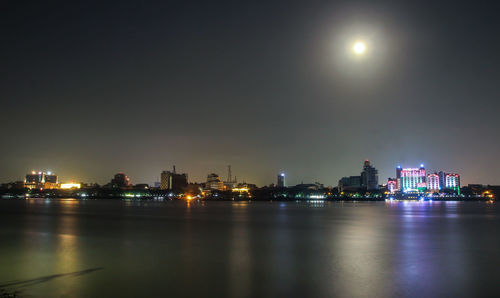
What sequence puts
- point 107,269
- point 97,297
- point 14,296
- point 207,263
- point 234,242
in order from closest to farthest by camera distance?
point 14,296
point 97,297
point 107,269
point 207,263
point 234,242

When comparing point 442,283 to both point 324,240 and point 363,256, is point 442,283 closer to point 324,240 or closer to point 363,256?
point 363,256

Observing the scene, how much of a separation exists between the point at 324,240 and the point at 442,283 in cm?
1627

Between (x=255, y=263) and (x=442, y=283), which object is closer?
(x=442, y=283)

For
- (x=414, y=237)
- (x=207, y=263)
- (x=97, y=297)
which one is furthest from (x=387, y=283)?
(x=414, y=237)

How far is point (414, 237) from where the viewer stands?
36594 mm

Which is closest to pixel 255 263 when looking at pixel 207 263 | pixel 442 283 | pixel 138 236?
pixel 207 263

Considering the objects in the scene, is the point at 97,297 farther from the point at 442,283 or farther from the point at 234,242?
the point at 234,242

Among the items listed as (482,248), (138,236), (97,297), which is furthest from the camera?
(138,236)

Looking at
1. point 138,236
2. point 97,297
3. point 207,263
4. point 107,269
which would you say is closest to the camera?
point 97,297

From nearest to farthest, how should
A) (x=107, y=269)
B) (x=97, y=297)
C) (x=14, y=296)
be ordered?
(x=14, y=296) → (x=97, y=297) → (x=107, y=269)

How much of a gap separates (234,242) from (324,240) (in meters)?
7.47

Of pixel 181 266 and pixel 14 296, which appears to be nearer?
pixel 14 296

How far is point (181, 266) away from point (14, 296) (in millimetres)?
9003

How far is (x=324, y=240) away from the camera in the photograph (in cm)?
3403
